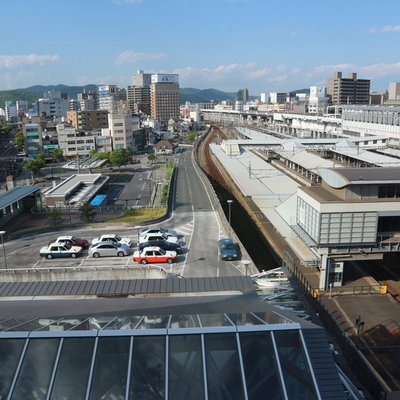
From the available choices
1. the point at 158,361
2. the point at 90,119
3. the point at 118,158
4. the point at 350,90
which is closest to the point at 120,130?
the point at 90,119

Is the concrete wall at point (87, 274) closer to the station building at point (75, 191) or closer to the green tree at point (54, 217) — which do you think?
the green tree at point (54, 217)

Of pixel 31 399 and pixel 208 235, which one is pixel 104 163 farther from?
pixel 31 399

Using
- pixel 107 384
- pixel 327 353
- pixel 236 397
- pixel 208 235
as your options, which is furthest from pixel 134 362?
pixel 208 235

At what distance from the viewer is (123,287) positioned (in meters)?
7.78

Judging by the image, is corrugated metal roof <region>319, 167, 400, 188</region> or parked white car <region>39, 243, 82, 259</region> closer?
corrugated metal roof <region>319, 167, 400, 188</region>

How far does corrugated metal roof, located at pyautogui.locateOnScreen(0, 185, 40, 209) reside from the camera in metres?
20.1

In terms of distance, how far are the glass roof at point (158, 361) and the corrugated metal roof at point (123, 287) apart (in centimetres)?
295

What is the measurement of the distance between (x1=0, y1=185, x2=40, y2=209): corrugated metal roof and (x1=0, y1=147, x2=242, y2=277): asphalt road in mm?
3605

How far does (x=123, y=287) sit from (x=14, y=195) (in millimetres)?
16035

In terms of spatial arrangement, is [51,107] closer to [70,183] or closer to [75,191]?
[70,183]

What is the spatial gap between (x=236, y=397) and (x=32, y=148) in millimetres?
54106

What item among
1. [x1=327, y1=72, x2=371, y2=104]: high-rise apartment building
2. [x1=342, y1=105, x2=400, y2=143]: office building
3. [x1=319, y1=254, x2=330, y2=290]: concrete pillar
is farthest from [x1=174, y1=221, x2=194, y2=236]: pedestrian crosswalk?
[x1=327, y1=72, x2=371, y2=104]: high-rise apartment building

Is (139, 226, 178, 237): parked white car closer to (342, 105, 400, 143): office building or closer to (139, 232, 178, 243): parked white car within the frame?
(139, 232, 178, 243): parked white car

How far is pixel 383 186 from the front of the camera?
1291 centimetres
